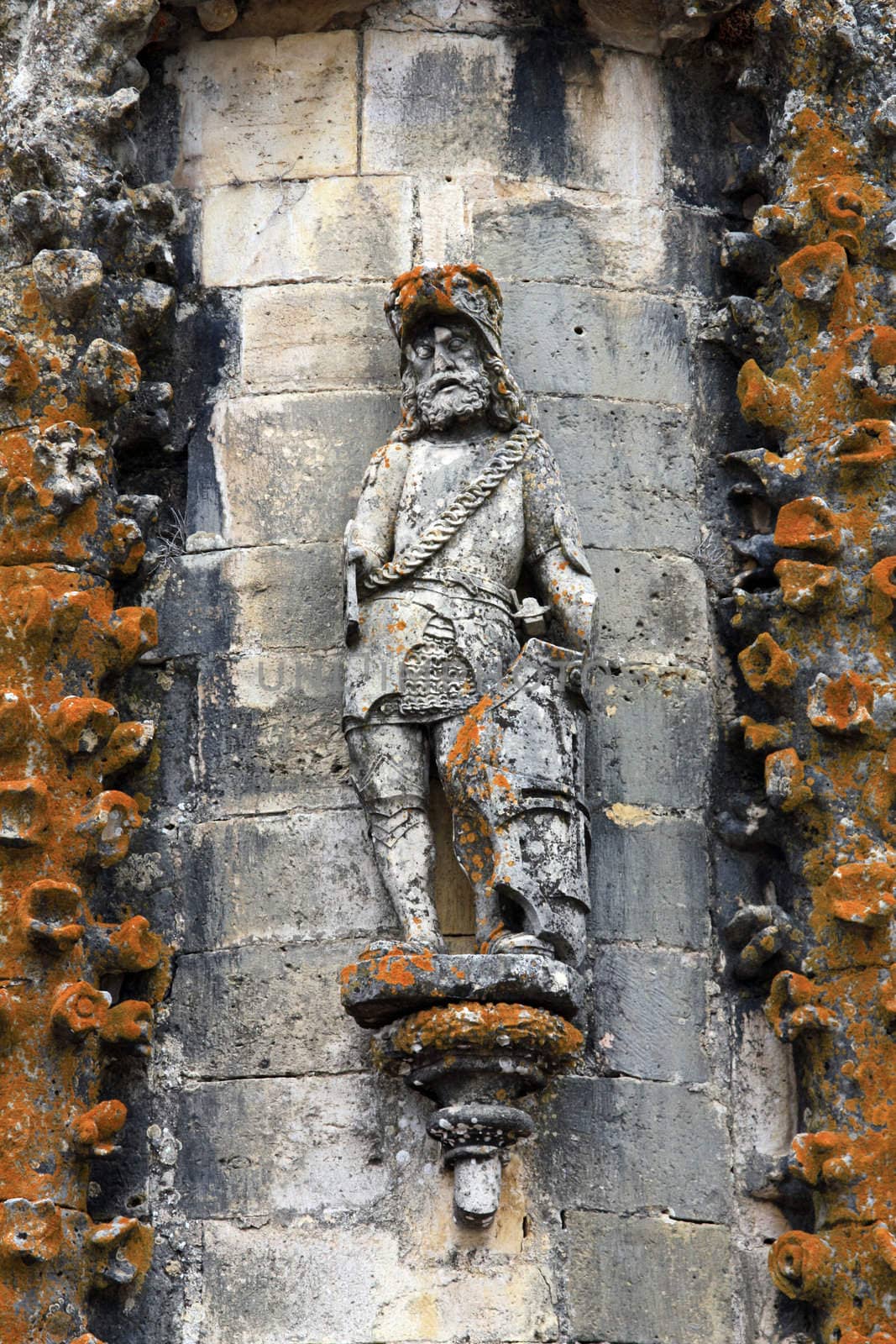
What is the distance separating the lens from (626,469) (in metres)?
8.74

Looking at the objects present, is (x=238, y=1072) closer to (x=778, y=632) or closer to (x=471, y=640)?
(x=471, y=640)

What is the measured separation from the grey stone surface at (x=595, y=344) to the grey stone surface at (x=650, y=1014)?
209cm

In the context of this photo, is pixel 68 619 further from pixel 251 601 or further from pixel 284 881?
pixel 284 881

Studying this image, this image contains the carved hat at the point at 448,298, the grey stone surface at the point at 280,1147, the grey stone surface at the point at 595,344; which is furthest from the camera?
the grey stone surface at the point at 595,344

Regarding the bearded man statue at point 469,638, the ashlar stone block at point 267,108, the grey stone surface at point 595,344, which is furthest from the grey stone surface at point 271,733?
the ashlar stone block at point 267,108

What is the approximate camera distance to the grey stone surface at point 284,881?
8.07m

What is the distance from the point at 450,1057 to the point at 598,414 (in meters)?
2.52

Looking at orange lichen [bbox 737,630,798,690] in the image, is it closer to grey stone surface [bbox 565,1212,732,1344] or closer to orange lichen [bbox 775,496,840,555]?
orange lichen [bbox 775,496,840,555]

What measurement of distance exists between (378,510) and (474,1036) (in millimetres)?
1891

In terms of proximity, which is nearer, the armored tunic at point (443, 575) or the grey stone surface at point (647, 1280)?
the grey stone surface at point (647, 1280)

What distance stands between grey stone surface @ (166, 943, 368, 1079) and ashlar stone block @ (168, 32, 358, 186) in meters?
3.02

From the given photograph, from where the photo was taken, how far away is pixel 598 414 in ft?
28.9

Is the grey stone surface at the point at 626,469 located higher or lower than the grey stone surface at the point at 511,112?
lower

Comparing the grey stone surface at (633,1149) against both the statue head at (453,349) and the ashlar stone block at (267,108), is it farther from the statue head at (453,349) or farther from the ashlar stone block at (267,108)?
the ashlar stone block at (267,108)
